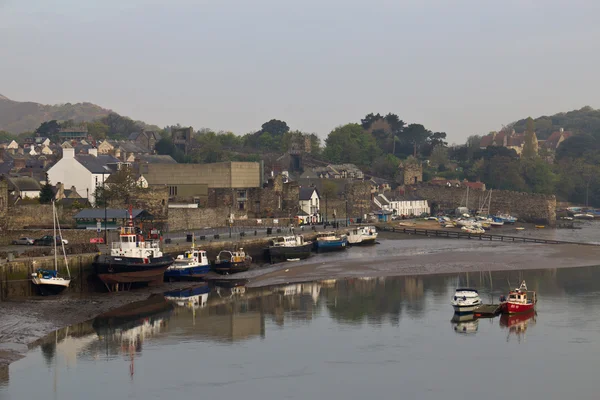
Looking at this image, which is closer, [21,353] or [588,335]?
[21,353]

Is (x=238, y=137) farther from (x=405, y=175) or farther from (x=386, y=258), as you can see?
(x=386, y=258)

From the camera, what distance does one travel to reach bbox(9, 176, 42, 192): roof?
242ft

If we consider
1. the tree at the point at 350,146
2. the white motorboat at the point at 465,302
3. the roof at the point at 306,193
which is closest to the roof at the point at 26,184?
the roof at the point at 306,193

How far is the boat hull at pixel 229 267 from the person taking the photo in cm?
5347

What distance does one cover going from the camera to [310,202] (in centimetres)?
9125

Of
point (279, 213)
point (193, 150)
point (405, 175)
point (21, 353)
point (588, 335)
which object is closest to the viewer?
point (21, 353)

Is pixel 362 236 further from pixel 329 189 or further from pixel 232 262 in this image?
pixel 329 189

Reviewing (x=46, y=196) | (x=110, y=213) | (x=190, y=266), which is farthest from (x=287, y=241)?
(x=46, y=196)

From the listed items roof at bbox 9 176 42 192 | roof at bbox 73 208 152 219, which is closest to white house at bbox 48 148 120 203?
roof at bbox 9 176 42 192

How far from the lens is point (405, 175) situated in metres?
127

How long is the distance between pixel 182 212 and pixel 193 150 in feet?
239

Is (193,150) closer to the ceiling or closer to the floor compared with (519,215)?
closer to the ceiling

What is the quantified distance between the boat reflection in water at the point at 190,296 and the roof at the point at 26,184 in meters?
31.8

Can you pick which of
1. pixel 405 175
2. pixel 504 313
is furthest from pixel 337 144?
pixel 504 313
